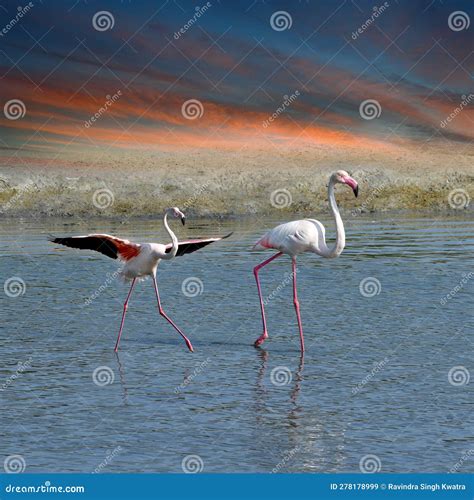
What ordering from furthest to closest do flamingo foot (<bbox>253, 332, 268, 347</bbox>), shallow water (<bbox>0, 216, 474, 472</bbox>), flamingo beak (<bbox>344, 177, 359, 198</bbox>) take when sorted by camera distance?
flamingo foot (<bbox>253, 332, 268, 347</bbox>) → flamingo beak (<bbox>344, 177, 359, 198</bbox>) → shallow water (<bbox>0, 216, 474, 472</bbox>)

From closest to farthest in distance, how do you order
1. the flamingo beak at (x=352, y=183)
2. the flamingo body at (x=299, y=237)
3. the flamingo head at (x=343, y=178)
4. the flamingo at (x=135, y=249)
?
the flamingo beak at (x=352, y=183) → the flamingo head at (x=343, y=178) → the flamingo at (x=135, y=249) → the flamingo body at (x=299, y=237)

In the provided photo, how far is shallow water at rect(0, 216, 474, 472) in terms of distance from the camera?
9.31 metres

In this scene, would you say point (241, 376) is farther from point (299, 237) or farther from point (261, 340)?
point (299, 237)

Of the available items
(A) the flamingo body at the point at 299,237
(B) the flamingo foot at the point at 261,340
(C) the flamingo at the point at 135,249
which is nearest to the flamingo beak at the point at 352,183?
(A) the flamingo body at the point at 299,237

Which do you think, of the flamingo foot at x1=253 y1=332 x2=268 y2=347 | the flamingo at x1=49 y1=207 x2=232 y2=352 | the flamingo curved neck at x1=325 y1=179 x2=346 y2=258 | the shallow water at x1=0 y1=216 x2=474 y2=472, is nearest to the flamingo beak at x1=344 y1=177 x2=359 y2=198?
the flamingo curved neck at x1=325 y1=179 x2=346 y2=258

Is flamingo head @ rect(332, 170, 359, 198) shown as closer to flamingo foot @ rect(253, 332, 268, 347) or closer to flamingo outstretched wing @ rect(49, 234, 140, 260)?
flamingo foot @ rect(253, 332, 268, 347)

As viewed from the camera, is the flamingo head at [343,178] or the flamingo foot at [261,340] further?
the flamingo foot at [261,340]

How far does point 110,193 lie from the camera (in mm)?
77562

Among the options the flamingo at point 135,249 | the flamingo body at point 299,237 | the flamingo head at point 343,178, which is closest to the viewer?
the flamingo head at point 343,178

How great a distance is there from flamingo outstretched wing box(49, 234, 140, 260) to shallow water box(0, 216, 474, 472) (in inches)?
57.4

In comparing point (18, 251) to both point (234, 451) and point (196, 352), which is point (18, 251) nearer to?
point (196, 352)

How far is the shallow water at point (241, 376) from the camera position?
9312 millimetres

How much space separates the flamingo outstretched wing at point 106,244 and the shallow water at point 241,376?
4.78 ft

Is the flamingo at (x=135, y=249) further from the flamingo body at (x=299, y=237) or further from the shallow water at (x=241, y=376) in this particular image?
the shallow water at (x=241, y=376)
